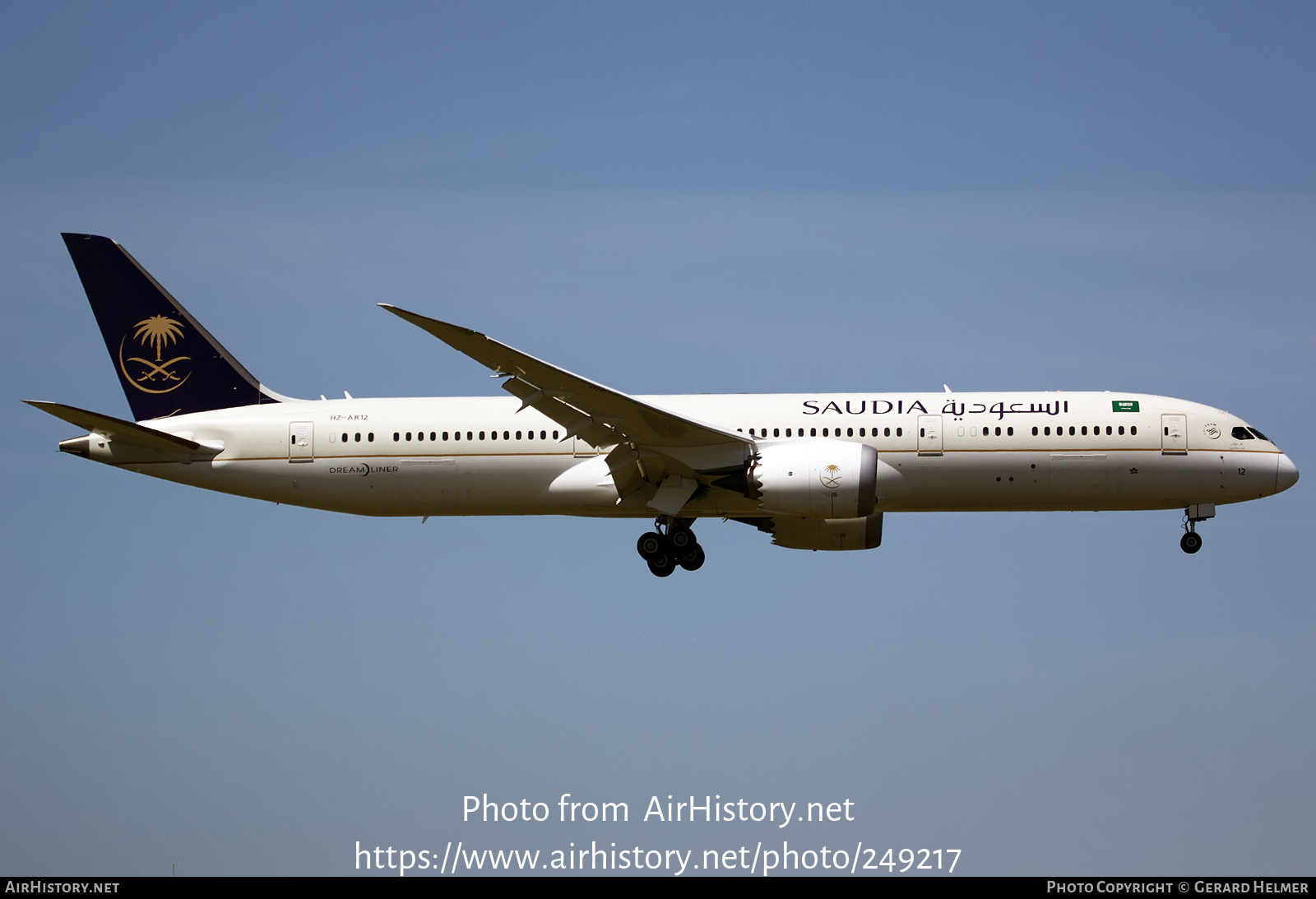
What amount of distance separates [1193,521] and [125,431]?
25.2m

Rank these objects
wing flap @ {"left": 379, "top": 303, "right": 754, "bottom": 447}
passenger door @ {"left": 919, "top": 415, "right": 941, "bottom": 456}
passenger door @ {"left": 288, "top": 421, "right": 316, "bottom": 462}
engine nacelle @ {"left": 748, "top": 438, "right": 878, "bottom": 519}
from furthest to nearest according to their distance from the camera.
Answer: passenger door @ {"left": 288, "top": 421, "right": 316, "bottom": 462}, passenger door @ {"left": 919, "top": 415, "right": 941, "bottom": 456}, engine nacelle @ {"left": 748, "top": 438, "right": 878, "bottom": 519}, wing flap @ {"left": 379, "top": 303, "right": 754, "bottom": 447}

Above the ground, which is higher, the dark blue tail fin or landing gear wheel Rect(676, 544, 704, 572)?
the dark blue tail fin

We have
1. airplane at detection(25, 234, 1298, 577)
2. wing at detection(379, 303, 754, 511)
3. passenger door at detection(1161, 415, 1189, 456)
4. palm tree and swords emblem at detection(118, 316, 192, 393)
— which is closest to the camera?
wing at detection(379, 303, 754, 511)

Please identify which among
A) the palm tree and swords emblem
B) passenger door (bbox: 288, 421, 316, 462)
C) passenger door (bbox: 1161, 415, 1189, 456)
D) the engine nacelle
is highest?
the palm tree and swords emblem

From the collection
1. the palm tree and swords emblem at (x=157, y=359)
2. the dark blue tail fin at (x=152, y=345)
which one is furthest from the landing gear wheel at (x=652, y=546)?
the palm tree and swords emblem at (x=157, y=359)

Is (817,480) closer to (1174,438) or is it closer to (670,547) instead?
(670,547)

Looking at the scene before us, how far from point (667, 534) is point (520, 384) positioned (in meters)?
5.79

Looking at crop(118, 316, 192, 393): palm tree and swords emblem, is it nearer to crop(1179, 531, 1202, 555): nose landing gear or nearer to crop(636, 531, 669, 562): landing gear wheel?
crop(636, 531, 669, 562): landing gear wheel

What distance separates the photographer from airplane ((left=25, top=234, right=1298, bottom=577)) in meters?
32.2

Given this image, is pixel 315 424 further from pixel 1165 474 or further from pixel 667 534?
pixel 1165 474

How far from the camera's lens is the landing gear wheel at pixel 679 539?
34438 mm

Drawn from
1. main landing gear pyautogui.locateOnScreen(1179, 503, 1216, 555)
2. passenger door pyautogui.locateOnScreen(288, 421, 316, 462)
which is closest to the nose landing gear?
main landing gear pyautogui.locateOnScreen(1179, 503, 1216, 555)

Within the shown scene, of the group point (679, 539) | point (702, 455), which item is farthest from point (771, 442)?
point (679, 539)

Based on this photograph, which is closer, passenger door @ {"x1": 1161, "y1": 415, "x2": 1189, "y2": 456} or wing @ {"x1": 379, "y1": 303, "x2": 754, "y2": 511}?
wing @ {"x1": 379, "y1": 303, "x2": 754, "y2": 511}
